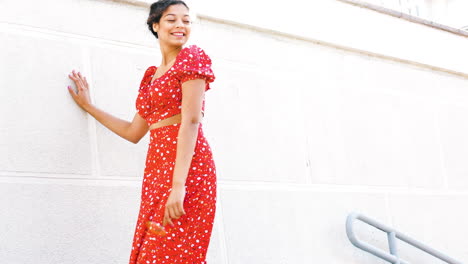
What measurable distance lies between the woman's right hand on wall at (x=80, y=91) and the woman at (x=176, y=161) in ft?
1.40

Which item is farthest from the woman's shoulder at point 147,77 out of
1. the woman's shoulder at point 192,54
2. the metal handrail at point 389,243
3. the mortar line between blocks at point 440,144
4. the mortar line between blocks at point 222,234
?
the mortar line between blocks at point 440,144

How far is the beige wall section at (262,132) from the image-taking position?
10.2 ft

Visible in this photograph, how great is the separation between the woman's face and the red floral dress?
14 cm

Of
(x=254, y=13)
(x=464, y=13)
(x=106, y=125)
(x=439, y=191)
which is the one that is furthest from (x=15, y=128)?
(x=464, y=13)

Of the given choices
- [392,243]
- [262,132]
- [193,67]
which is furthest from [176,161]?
[392,243]

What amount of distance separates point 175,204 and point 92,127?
89cm

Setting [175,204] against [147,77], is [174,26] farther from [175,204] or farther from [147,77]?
[175,204]

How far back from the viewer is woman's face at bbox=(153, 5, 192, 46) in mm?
2883

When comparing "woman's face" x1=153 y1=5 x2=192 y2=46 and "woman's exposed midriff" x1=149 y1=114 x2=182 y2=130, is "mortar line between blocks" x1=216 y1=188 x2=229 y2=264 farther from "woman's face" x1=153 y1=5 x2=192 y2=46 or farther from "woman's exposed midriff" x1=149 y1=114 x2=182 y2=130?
"woman's face" x1=153 y1=5 x2=192 y2=46

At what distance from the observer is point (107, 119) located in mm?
3273

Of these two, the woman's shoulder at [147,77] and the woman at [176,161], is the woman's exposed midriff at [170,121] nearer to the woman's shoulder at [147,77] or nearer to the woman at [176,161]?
the woman at [176,161]

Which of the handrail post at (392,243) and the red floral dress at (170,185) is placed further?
the handrail post at (392,243)

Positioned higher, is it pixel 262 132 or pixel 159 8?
pixel 159 8

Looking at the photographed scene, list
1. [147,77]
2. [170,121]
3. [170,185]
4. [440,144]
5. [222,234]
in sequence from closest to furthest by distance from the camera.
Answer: [170,185] < [170,121] < [147,77] < [222,234] < [440,144]
